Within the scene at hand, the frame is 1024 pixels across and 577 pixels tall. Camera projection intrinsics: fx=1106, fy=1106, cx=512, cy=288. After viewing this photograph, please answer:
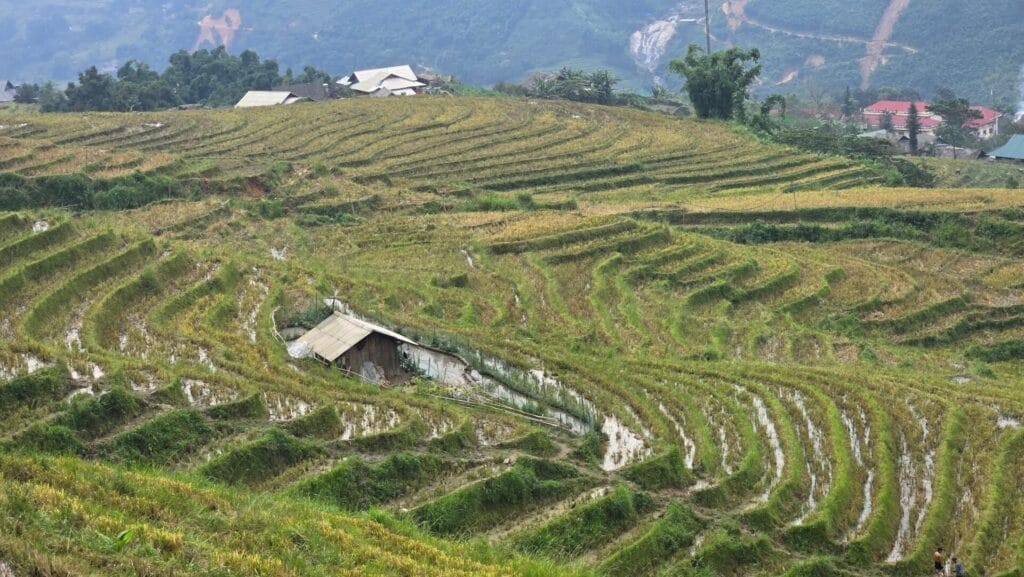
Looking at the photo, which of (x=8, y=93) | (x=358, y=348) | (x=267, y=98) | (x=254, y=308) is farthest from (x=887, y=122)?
(x=358, y=348)

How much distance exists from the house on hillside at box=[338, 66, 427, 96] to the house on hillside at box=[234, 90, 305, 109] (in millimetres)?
3978

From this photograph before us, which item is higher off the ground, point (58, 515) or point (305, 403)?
point (58, 515)

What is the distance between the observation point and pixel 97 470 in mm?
9320

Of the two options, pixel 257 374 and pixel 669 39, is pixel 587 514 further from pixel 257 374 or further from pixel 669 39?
pixel 669 39

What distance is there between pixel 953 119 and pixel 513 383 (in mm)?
43436

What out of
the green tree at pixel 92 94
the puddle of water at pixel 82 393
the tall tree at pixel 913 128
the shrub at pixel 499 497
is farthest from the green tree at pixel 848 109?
the puddle of water at pixel 82 393

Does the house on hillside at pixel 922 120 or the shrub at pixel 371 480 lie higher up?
the house on hillside at pixel 922 120

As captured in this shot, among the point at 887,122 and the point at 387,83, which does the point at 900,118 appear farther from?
the point at 387,83

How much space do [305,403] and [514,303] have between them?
786 cm

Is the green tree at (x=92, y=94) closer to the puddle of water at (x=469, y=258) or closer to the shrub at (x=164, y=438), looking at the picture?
the puddle of water at (x=469, y=258)

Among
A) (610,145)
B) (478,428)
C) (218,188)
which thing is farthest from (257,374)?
(610,145)

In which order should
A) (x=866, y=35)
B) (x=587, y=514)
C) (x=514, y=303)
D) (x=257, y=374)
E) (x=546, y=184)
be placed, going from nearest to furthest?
(x=587, y=514) < (x=257, y=374) < (x=514, y=303) < (x=546, y=184) < (x=866, y=35)

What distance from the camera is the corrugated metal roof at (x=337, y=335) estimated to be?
15.6 meters

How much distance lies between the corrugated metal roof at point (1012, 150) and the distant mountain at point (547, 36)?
22.2 metres
